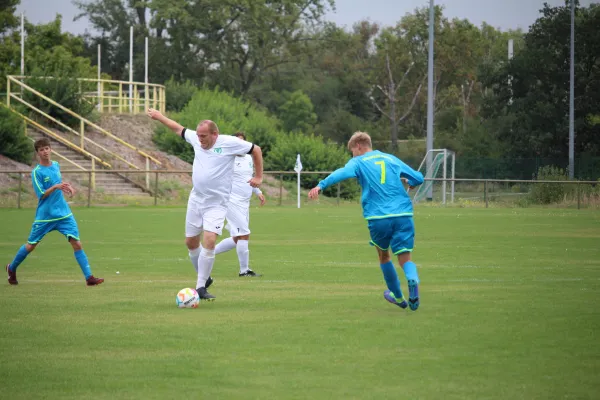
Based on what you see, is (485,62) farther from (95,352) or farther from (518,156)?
(95,352)

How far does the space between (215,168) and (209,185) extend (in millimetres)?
216

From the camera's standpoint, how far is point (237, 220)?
16.5 m

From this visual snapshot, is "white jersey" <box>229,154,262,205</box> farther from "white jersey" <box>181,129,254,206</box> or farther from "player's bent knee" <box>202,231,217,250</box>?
"player's bent knee" <box>202,231,217,250</box>

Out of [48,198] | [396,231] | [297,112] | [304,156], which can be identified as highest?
[297,112]

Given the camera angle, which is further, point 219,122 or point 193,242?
point 219,122

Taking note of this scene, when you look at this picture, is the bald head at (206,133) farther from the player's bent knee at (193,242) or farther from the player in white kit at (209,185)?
the player's bent knee at (193,242)

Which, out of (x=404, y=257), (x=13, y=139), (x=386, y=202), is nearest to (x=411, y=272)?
(x=404, y=257)

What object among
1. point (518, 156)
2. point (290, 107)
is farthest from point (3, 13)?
point (518, 156)

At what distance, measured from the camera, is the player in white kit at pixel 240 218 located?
16.0 meters

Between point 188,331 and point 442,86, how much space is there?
80.5 metres

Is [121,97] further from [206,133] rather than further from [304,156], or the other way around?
[206,133]

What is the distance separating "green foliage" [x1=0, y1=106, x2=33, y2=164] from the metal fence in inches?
78.3

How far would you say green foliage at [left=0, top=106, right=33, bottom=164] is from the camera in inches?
1793

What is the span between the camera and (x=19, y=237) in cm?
2503
